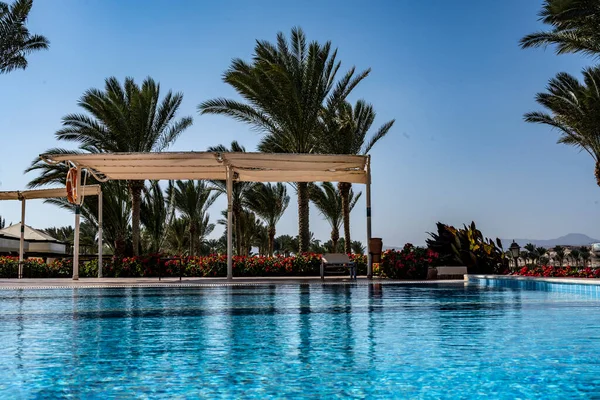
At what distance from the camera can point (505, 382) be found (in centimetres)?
433

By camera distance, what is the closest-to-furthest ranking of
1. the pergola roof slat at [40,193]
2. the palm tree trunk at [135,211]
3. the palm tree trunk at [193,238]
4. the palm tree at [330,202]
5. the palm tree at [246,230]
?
the pergola roof slat at [40,193], the palm tree trunk at [135,211], the palm tree at [330,202], the palm tree at [246,230], the palm tree trunk at [193,238]

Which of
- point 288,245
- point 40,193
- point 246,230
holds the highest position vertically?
point 40,193

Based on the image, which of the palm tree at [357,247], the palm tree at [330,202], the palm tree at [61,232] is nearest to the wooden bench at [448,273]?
the palm tree at [330,202]

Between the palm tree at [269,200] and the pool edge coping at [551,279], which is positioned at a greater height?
the palm tree at [269,200]

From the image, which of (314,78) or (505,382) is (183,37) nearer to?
(314,78)

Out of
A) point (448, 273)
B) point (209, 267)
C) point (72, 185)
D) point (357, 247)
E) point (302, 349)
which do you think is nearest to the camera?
point (302, 349)

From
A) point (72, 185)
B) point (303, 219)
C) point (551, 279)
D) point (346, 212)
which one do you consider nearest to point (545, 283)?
point (551, 279)

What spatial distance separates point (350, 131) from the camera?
26156 mm

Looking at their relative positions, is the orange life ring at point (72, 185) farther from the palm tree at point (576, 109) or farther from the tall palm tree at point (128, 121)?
the palm tree at point (576, 109)

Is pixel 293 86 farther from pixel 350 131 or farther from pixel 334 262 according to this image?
pixel 334 262

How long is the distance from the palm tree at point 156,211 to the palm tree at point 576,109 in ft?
58.7

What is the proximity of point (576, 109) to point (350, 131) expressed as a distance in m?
8.80

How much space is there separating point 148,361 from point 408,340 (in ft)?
8.48

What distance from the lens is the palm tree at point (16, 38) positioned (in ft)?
68.2
